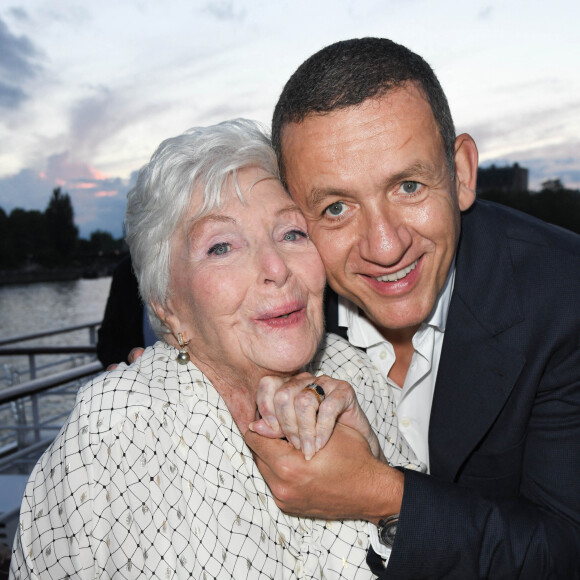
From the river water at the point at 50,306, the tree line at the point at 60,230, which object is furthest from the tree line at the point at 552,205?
the river water at the point at 50,306

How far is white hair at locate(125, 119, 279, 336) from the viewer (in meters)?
1.68

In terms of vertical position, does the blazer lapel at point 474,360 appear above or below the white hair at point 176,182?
below

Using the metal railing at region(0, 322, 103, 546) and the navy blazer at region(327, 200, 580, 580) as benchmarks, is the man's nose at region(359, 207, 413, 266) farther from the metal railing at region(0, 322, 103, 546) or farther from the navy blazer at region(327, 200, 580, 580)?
the metal railing at region(0, 322, 103, 546)

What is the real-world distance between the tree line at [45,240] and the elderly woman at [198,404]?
7048 centimetres

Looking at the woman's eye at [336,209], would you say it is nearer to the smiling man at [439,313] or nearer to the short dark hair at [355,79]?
the smiling man at [439,313]

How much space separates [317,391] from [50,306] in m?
68.9

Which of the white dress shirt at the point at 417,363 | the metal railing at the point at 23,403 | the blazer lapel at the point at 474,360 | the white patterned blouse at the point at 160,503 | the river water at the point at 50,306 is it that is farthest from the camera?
the river water at the point at 50,306

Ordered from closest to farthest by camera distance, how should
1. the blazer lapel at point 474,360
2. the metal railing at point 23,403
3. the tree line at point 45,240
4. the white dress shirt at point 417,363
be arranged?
the blazer lapel at point 474,360
the white dress shirt at point 417,363
the metal railing at point 23,403
the tree line at point 45,240

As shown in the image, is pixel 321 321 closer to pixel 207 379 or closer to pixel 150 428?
pixel 207 379

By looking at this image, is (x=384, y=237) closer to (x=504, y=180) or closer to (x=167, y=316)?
(x=167, y=316)

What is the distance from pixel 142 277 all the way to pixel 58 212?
85830 millimetres

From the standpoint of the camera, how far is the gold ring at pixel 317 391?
1519mm

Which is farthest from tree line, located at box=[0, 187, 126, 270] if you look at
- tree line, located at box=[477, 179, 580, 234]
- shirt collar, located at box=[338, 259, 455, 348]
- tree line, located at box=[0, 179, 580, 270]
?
shirt collar, located at box=[338, 259, 455, 348]

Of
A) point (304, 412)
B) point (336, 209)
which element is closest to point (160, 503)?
point (304, 412)
